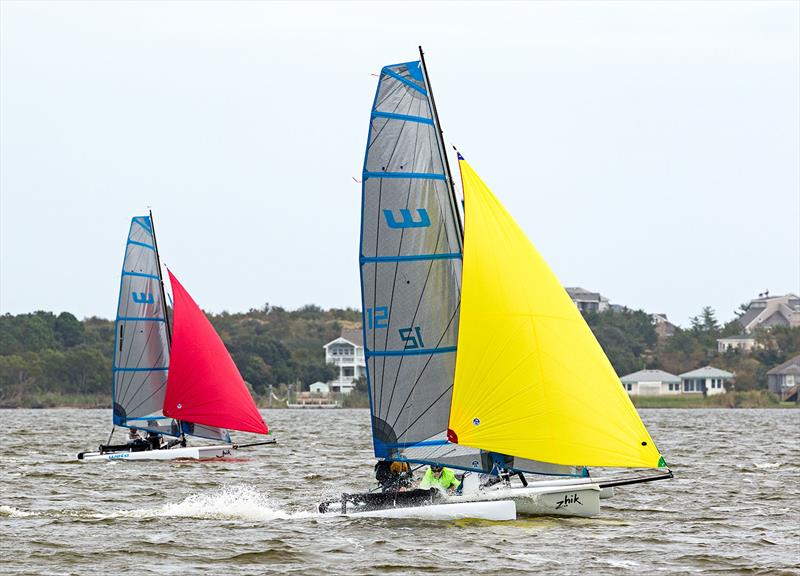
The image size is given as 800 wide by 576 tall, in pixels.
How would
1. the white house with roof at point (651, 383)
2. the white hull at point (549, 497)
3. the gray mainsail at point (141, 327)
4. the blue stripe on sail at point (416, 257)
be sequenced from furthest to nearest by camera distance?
the white house with roof at point (651, 383)
the gray mainsail at point (141, 327)
the blue stripe on sail at point (416, 257)
the white hull at point (549, 497)

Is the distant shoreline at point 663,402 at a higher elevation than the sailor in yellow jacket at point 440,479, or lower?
higher

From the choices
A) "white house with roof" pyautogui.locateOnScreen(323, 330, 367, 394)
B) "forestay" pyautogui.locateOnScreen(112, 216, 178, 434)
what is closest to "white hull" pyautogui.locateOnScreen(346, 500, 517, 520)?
"forestay" pyautogui.locateOnScreen(112, 216, 178, 434)

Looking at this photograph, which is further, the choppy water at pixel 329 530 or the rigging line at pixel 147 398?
the rigging line at pixel 147 398

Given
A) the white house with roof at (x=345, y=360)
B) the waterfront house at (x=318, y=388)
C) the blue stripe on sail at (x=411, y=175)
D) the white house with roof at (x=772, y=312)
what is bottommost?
the blue stripe on sail at (x=411, y=175)

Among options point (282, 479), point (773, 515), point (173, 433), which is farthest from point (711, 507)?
point (173, 433)

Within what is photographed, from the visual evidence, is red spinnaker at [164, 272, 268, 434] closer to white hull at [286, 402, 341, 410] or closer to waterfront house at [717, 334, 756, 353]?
white hull at [286, 402, 341, 410]

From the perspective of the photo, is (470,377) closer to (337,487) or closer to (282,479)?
(337,487)

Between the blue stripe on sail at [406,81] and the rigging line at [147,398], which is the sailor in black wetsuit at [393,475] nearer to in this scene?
the blue stripe on sail at [406,81]

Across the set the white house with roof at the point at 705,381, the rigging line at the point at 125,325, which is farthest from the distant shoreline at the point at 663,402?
the rigging line at the point at 125,325

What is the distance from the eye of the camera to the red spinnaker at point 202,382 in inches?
1626

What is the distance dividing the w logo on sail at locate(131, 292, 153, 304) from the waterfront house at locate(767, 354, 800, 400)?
103594 millimetres

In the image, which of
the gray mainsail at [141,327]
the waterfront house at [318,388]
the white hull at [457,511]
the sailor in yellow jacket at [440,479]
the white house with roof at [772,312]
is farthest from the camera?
→ the white house with roof at [772,312]

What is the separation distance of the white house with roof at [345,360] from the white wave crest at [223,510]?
11917 centimetres

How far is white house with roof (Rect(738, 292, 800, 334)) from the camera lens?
623 ft
